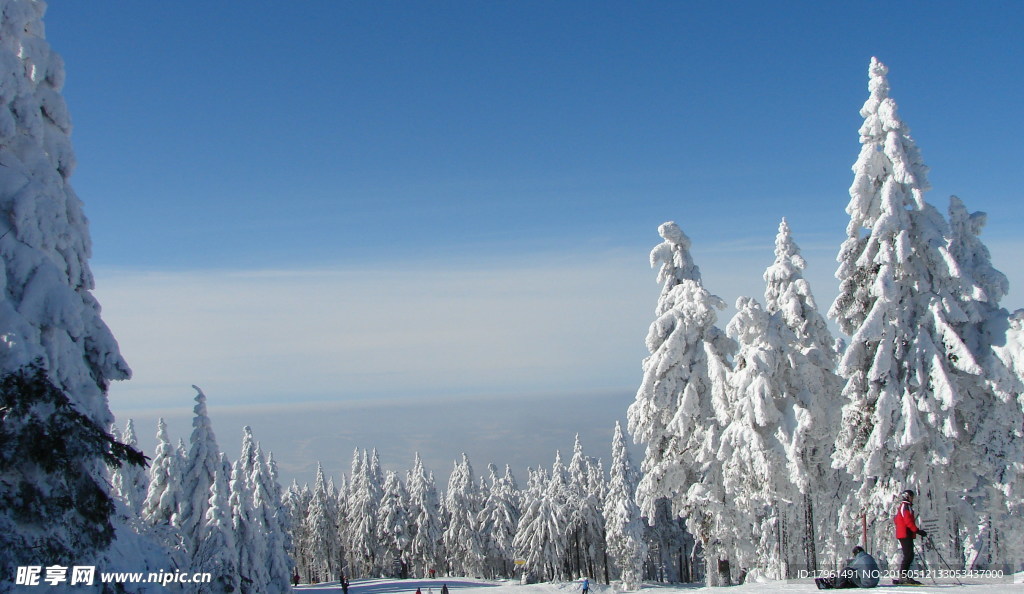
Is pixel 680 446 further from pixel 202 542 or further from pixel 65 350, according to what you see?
pixel 202 542

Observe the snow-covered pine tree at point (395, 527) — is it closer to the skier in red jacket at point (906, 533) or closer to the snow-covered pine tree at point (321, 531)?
the snow-covered pine tree at point (321, 531)

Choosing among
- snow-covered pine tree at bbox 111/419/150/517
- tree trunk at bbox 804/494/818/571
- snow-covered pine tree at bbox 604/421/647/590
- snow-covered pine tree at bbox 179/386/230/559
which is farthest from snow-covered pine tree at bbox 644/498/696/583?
snow-covered pine tree at bbox 111/419/150/517

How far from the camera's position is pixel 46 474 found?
1139 centimetres

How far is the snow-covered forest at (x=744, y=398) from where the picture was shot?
12.0m

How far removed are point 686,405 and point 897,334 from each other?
8.66m

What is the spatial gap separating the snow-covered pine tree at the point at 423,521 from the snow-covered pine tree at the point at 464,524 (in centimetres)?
183

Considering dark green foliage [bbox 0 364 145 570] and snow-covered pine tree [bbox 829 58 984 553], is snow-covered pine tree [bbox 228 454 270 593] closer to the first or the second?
dark green foliage [bbox 0 364 145 570]

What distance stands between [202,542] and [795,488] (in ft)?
95.2

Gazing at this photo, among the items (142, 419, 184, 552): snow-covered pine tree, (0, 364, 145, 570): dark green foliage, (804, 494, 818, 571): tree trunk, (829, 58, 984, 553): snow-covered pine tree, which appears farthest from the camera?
(142, 419, 184, 552): snow-covered pine tree

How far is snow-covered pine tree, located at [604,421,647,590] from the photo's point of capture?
171 ft

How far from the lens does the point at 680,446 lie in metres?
28.7

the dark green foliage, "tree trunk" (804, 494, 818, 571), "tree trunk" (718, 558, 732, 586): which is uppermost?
the dark green foliage

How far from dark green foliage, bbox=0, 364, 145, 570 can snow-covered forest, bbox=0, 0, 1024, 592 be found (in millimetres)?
28

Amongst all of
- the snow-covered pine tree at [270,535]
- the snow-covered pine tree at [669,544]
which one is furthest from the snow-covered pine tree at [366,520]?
the snow-covered pine tree at [669,544]
